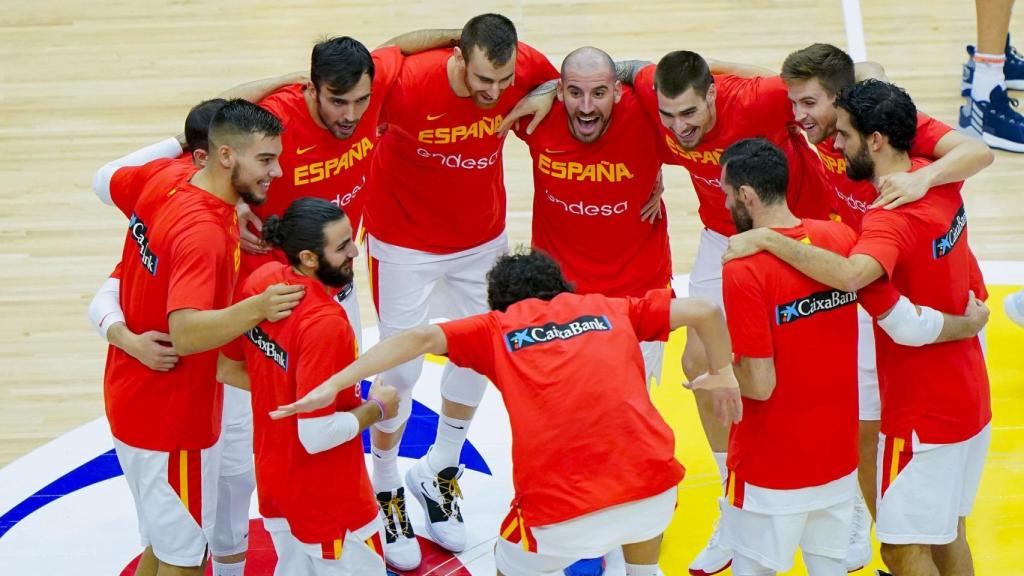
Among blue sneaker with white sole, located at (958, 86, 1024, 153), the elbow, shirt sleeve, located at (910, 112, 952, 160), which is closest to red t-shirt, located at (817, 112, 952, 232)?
shirt sleeve, located at (910, 112, 952, 160)

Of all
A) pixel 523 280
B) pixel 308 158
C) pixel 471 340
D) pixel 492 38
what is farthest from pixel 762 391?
pixel 308 158

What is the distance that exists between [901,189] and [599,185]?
1676 millimetres

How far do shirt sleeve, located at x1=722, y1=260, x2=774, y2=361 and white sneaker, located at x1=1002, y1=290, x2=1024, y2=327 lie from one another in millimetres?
3230

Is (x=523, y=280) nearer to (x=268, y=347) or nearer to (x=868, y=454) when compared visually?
(x=268, y=347)

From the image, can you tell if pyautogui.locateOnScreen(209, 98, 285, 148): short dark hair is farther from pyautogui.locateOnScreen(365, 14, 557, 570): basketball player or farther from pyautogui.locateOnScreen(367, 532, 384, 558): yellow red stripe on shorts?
pyautogui.locateOnScreen(367, 532, 384, 558): yellow red stripe on shorts

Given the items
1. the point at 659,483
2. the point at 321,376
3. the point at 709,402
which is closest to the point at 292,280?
the point at 321,376

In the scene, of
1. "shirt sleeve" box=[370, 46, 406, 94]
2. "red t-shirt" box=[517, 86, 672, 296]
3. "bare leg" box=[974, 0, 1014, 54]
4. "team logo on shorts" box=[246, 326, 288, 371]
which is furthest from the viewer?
"bare leg" box=[974, 0, 1014, 54]

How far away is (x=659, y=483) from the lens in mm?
4707

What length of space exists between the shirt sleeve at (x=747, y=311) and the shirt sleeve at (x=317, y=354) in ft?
4.71

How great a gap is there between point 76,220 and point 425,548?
13.9 ft

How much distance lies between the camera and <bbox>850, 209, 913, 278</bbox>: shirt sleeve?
16.3 feet

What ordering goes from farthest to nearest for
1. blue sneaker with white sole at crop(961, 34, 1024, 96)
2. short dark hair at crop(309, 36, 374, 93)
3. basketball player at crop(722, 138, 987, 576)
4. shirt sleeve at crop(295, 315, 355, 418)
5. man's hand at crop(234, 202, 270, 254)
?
blue sneaker with white sole at crop(961, 34, 1024, 96) → man's hand at crop(234, 202, 270, 254) → short dark hair at crop(309, 36, 374, 93) → basketball player at crop(722, 138, 987, 576) → shirt sleeve at crop(295, 315, 355, 418)

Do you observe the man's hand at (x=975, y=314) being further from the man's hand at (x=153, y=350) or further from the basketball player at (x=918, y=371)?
the man's hand at (x=153, y=350)

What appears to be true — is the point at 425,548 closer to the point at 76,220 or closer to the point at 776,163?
the point at 776,163
